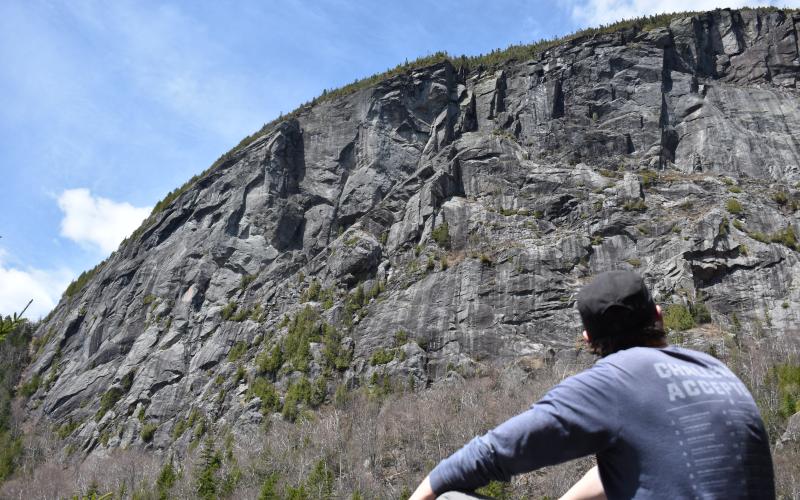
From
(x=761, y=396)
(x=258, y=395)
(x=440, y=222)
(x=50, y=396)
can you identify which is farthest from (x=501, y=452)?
(x=50, y=396)

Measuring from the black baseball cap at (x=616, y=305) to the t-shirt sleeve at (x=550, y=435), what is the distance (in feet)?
0.81

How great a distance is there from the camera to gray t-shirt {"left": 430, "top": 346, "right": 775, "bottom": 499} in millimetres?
1729

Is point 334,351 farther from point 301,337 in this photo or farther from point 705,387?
point 705,387

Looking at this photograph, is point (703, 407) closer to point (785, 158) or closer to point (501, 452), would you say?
point (501, 452)

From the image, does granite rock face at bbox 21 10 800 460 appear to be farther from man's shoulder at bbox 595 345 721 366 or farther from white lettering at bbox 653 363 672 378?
white lettering at bbox 653 363 672 378

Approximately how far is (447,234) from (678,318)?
57.5 ft

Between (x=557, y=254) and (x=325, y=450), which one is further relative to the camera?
(x=557, y=254)

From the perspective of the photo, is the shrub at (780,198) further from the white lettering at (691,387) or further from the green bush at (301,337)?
the white lettering at (691,387)

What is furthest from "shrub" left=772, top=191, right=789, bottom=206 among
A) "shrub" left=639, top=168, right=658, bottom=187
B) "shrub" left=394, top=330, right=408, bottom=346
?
"shrub" left=394, top=330, right=408, bottom=346

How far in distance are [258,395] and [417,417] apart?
11795 millimetres

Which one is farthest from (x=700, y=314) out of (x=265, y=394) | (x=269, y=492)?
(x=265, y=394)

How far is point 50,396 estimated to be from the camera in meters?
52.8

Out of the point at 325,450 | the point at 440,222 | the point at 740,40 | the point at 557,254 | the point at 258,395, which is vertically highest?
the point at 740,40

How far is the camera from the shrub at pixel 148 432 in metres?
43.0
